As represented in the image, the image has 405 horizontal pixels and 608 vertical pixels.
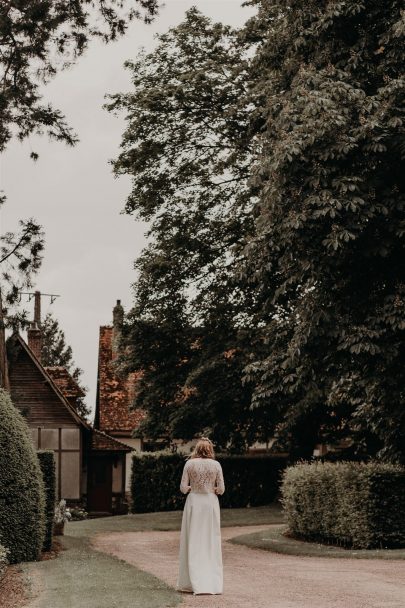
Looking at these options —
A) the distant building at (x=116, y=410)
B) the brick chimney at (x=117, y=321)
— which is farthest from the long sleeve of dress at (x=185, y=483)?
the distant building at (x=116, y=410)

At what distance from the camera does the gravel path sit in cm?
1201

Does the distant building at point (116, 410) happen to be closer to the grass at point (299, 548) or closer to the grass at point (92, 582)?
the grass at point (299, 548)

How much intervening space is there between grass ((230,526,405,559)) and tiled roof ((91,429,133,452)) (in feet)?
64.4

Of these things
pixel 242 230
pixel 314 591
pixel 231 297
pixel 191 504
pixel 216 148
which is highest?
pixel 216 148

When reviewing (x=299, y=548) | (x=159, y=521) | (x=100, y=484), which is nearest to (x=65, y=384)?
(x=100, y=484)

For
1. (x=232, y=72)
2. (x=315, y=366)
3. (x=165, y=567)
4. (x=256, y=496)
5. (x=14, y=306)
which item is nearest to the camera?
(x=165, y=567)

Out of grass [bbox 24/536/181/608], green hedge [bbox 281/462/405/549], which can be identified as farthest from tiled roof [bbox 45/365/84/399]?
grass [bbox 24/536/181/608]

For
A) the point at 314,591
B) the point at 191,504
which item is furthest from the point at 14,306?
the point at 314,591

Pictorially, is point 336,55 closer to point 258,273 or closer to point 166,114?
point 258,273

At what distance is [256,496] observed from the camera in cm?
4131

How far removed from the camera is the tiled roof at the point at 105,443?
147 ft

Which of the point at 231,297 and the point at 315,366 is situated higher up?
the point at 231,297

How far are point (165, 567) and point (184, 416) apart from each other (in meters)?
14.6

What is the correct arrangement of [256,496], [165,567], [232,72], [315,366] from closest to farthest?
[165,567], [315,366], [232,72], [256,496]
